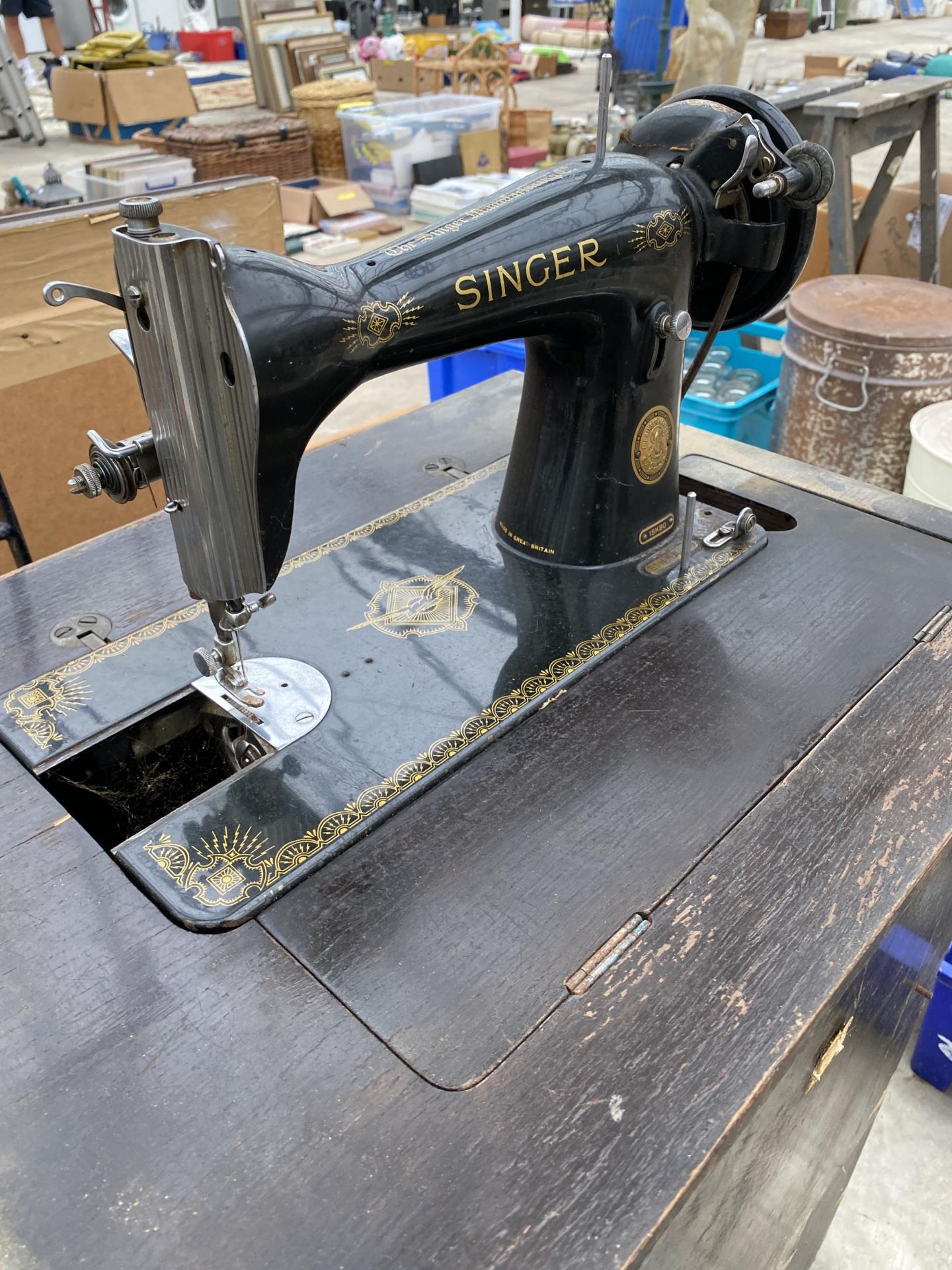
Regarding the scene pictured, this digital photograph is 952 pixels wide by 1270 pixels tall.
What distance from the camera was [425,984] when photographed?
684 millimetres

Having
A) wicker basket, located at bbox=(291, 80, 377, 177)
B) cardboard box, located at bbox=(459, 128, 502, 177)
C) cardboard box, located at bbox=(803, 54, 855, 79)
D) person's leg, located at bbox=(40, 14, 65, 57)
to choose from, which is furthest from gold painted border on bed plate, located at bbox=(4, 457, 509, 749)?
person's leg, located at bbox=(40, 14, 65, 57)

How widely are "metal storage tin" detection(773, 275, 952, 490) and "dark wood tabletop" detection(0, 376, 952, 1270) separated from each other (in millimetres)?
1274

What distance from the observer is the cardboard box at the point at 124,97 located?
7.03m

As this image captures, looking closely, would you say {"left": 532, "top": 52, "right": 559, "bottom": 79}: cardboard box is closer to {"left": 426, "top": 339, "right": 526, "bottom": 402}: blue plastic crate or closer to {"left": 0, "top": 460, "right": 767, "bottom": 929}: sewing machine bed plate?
{"left": 426, "top": 339, "right": 526, "bottom": 402}: blue plastic crate

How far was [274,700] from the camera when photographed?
921mm

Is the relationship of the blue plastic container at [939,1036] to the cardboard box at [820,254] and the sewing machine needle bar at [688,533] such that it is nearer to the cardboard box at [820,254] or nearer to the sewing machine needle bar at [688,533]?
the sewing machine needle bar at [688,533]

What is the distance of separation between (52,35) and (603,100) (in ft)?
37.0

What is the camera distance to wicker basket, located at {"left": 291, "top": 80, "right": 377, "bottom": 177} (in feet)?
19.0

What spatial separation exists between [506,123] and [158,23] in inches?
338

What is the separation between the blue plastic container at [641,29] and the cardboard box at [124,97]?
3.20m

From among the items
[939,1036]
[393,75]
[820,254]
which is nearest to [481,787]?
[939,1036]

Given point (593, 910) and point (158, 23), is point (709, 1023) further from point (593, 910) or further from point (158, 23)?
point (158, 23)

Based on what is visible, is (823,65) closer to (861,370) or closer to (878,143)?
(878,143)

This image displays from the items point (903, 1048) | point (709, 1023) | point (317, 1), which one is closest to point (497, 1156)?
point (709, 1023)
